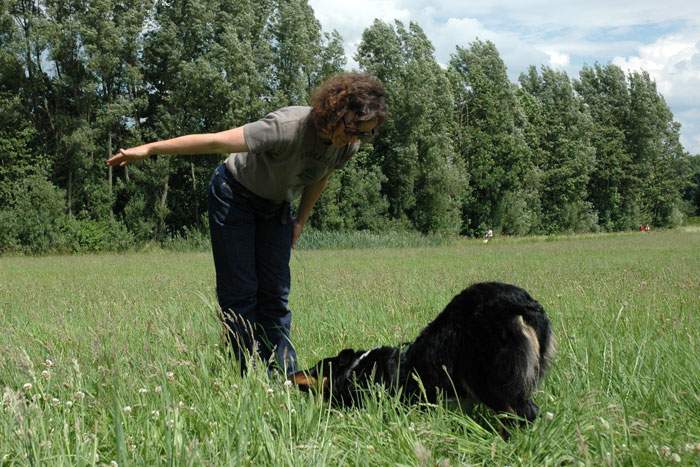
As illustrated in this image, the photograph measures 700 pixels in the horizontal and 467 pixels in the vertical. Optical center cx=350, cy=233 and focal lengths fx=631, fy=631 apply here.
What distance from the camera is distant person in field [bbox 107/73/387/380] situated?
3.65 meters

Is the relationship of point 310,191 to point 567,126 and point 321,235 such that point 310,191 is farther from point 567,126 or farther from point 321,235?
point 567,126

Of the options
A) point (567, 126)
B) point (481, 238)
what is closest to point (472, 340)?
point (481, 238)

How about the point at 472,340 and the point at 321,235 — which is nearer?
the point at 472,340

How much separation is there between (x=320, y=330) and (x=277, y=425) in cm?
262

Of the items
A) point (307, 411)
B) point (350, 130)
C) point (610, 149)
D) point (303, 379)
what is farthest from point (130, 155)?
point (610, 149)

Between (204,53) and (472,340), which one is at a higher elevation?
(204,53)

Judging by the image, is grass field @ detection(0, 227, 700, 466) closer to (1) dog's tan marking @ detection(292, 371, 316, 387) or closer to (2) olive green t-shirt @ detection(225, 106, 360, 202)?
(1) dog's tan marking @ detection(292, 371, 316, 387)

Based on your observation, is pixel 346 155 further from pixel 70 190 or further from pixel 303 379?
pixel 70 190

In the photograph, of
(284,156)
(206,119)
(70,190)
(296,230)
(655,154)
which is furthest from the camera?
(655,154)

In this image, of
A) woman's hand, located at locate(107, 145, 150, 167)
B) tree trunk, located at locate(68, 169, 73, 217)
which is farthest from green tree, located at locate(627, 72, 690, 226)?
woman's hand, located at locate(107, 145, 150, 167)

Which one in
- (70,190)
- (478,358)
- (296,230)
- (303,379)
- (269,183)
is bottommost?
(303,379)

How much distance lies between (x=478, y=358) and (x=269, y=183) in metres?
1.79

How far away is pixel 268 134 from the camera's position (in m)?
3.75

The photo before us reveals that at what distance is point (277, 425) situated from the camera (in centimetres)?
280
